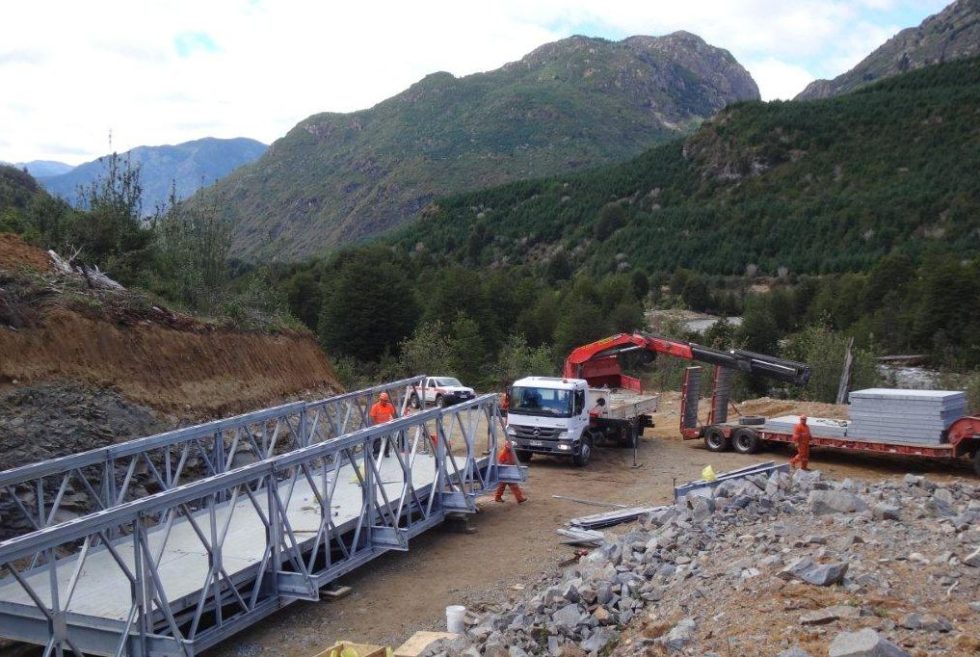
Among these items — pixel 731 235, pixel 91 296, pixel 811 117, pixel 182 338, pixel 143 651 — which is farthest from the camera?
pixel 811 117

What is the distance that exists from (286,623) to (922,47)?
198m

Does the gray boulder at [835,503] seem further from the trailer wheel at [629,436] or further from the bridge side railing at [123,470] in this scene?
the trailer wheel at [629,436]

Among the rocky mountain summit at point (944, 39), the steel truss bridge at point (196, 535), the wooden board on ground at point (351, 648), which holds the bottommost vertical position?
the wooden board on ground at point (351, 648)

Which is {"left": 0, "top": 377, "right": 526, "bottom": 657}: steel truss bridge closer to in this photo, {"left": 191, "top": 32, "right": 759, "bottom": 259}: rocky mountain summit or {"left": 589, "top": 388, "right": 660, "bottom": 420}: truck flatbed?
{"left": 589, "top": 388, "right": 660, "bottom": 420}: truck flatbed

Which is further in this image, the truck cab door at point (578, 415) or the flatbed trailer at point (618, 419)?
the flatbed trailer at point (618, 419)

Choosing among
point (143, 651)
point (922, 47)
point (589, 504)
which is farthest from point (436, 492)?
point (922, 47)

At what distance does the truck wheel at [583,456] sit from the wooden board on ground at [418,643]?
1124cm

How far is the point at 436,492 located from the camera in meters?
13.8

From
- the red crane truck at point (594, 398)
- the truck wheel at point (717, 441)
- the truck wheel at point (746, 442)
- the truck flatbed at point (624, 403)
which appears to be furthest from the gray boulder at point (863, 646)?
the truck wheel at point (717, 441)

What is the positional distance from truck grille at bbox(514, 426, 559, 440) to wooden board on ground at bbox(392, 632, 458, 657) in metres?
10.7

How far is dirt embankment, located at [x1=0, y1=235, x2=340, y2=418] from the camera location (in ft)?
45.5

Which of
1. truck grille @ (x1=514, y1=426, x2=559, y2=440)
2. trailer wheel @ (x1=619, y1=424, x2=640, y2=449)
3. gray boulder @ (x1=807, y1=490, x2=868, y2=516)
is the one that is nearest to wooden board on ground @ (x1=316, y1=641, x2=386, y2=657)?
gray boulder @ (x1=807, y1=490, x2=868, y2=516)

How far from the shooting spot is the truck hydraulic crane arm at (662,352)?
20812 millimetres

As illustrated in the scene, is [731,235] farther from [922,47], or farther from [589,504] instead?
[922,47]
